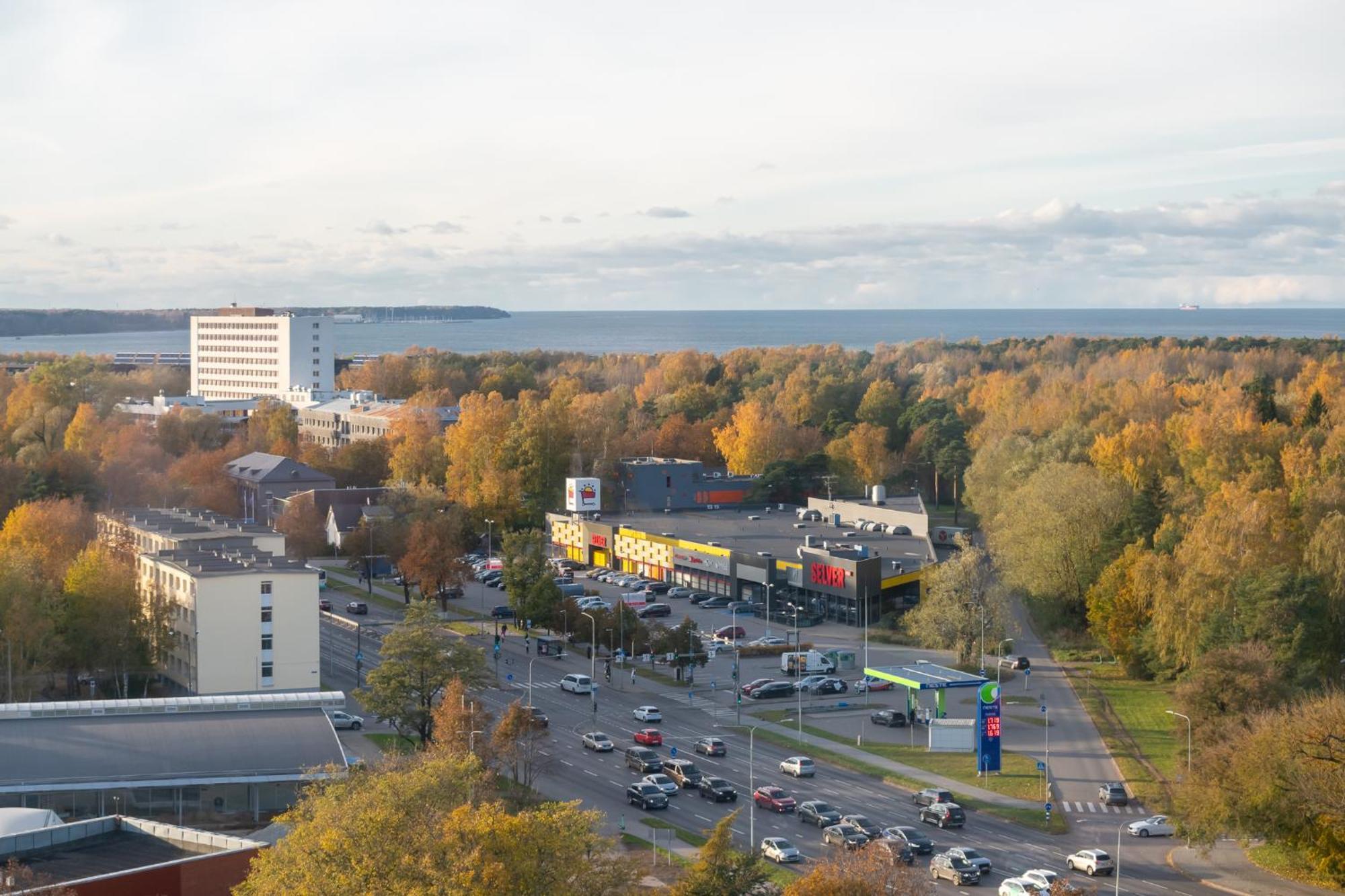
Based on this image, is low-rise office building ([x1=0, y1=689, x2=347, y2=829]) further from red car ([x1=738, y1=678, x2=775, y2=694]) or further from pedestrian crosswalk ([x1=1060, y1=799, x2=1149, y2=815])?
pedestrian crosswalk ([x1=1060, y1=799, x2=1149, y2=815])

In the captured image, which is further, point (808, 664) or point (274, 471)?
point (274, 471)

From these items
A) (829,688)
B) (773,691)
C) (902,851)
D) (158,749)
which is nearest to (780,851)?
(902,851)

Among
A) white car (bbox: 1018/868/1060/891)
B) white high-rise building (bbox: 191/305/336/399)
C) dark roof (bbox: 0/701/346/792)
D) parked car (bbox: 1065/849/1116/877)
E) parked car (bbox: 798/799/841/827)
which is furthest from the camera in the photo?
white high-rise building (bbox: 191/305/336/399)

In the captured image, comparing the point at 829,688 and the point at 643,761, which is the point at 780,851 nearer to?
the point at 643,761

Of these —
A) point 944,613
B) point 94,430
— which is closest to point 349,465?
point 94,430

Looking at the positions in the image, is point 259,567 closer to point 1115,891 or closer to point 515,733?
Answer: point 515,733

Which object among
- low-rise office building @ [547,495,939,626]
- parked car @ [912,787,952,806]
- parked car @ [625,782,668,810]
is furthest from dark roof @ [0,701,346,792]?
low-rise office building @ [547,495,939,626]

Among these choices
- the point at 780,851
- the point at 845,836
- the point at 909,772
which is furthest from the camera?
the point at 909,772

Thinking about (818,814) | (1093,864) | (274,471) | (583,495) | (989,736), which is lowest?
(818,814)
